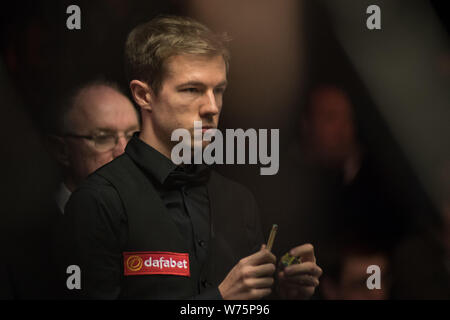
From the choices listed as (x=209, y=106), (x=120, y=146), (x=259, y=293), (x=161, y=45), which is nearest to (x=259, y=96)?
(x=209, y=106)

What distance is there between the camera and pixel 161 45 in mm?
2328

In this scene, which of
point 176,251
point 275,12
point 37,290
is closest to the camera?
point 176,251

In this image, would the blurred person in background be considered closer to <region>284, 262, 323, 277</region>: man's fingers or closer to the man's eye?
the man's eye

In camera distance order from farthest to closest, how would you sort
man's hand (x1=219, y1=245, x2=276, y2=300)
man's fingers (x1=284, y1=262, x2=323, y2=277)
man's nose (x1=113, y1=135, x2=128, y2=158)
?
man's nose (x1=113, y1=135, x2=128, y2=158), man's fingers (x1=284, y1=262, x2=323, y2=277), man's hand (x1=219, y1=245, x2=276, y2=300)

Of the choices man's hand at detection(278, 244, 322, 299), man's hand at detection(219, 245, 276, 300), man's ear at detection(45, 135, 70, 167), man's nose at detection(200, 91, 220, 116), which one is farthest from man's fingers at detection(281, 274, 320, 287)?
man's ear at detection(45, 135, 70, 167)

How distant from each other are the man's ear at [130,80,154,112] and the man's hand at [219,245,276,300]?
721mm

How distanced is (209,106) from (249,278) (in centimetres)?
69

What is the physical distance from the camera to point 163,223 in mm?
2266

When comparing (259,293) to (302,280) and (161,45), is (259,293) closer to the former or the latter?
(302,280)

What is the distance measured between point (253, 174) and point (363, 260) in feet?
2.02

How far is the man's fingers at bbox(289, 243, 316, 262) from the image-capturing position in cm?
236

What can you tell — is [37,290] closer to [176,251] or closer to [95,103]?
[176,251]
